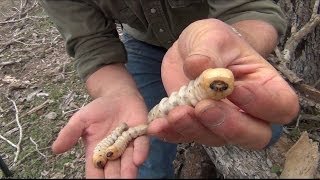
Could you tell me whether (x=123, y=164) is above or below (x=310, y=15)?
above

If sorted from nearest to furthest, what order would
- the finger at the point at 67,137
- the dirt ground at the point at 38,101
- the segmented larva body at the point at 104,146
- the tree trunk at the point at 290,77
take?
the segmented larva body at the point at 104,146
the finger at the point at 67,137
the tree trunk at the point at 290,77
the dirt ground at the point at 38,101

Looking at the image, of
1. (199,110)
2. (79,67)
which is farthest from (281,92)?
(79,67)

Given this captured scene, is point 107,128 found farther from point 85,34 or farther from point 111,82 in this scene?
point 85,34

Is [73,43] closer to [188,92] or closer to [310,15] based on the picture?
[188,92]

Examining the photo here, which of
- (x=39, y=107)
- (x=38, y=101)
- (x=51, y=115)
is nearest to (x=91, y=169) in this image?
(x=51, y=115)

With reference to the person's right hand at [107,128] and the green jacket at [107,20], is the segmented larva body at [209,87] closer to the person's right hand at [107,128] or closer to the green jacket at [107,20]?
the person's right hand at [107,128]

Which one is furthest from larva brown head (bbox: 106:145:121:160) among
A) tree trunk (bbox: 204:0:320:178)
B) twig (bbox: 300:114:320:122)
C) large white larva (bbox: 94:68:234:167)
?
twig (bbox: 300:114:320:122)

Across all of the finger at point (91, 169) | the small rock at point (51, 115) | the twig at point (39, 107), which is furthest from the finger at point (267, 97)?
the twig at point (39, 107)

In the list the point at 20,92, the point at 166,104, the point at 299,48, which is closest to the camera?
the point at 166,104
